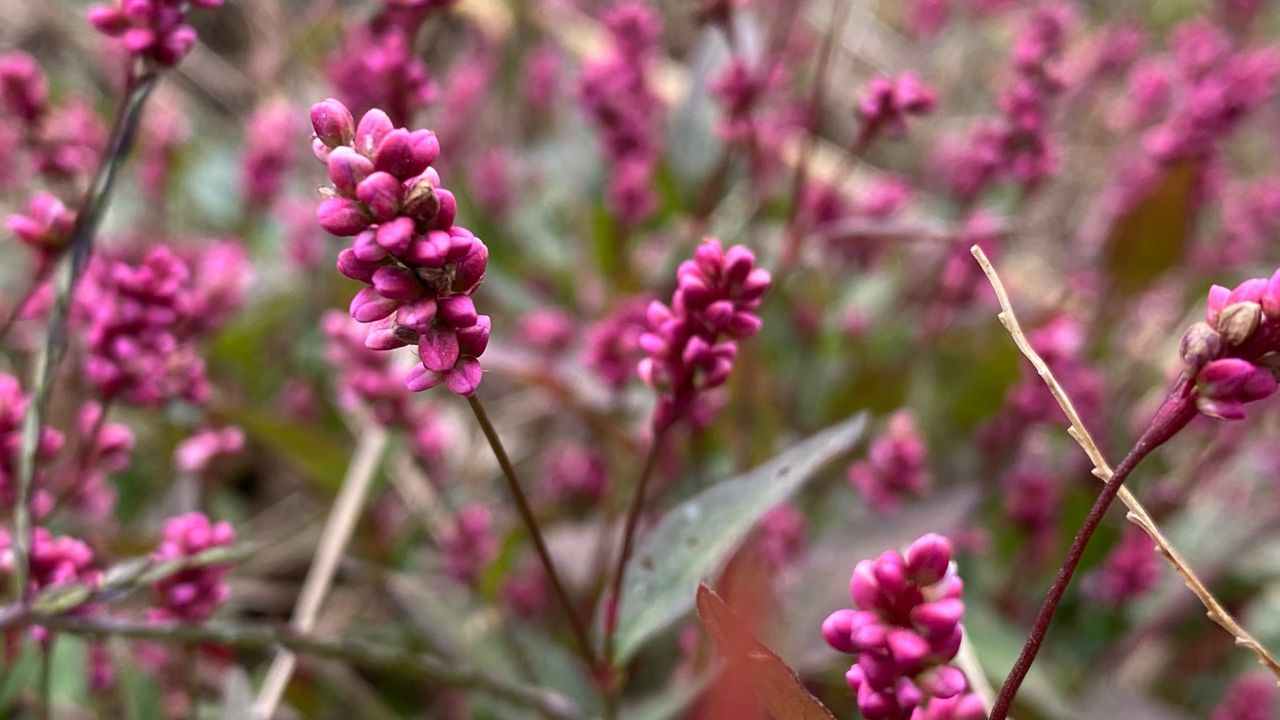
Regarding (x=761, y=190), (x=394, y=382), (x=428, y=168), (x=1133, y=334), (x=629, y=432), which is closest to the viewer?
(x=428, y=168)

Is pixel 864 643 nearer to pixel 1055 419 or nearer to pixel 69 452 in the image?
pixel 1055 419

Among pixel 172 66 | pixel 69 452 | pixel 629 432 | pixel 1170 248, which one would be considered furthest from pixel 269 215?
pixel 1170 248

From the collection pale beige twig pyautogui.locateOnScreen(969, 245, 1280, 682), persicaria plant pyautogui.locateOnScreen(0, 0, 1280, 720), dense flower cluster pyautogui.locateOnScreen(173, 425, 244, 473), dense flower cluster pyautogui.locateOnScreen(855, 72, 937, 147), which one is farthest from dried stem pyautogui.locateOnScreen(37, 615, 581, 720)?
dense flower cluster pyautogui.locateOnScreen(855, 72, 937, 147)

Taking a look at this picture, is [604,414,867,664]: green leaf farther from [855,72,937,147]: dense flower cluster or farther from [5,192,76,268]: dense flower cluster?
[5,192,76,268]: dense flower cluster

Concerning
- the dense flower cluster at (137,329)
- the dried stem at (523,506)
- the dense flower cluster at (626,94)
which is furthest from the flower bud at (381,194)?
the dense flower cluster at (626,94)

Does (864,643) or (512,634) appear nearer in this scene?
(864,643)

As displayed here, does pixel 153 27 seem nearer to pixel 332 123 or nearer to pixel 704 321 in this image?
pixel 332 123
